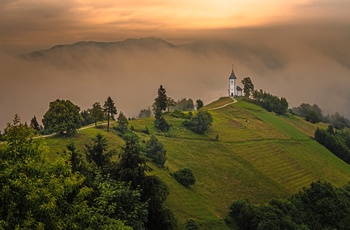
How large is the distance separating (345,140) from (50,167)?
15130 centimetres

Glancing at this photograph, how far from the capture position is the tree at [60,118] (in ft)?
277

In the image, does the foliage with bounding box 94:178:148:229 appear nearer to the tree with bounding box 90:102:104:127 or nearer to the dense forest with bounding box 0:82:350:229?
the dense forest with bounding box 0:82:350:229

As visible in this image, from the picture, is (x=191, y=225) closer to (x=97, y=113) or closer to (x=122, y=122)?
(x=97, y=113)

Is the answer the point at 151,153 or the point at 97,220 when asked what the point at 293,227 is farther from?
the point at 97,220

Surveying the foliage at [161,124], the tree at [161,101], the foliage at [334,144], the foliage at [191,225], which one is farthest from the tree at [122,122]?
the foliage at [334,144]

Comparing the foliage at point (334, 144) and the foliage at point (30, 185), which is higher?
the foliage at point (30, 185)

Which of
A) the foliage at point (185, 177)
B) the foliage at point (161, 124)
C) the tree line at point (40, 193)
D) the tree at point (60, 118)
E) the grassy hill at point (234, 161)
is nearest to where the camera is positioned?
the tree line at point (40, 193)

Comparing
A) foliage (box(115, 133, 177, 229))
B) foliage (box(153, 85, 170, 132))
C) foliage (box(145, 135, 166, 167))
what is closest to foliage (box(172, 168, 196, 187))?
foliage (box(145, 135, 166, 167))

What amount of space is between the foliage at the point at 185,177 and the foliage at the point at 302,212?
11.1 m

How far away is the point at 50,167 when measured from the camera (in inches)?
966

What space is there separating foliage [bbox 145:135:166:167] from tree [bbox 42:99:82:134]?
15.6m

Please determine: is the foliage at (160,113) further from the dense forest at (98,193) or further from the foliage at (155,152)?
the dense forest at (98,193)

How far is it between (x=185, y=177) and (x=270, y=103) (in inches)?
4347

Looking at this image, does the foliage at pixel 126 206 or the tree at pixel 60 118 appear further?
the tree at pixel 60 118
